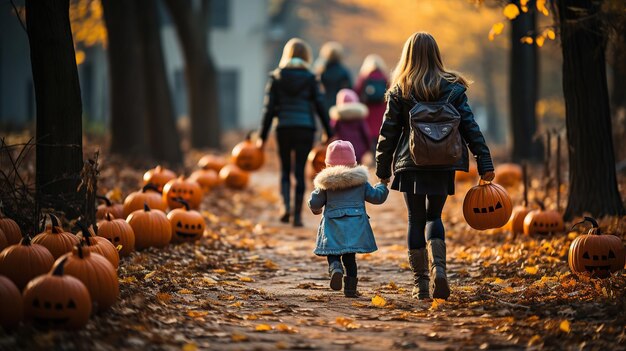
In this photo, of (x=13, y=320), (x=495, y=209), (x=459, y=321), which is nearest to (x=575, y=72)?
(x=495, y=209)

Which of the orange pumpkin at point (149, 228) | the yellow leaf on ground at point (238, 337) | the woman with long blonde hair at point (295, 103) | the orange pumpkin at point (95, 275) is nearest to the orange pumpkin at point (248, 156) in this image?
the woman with long blonde hair at point (295, 103)

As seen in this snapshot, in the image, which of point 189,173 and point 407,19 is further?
point 407,19

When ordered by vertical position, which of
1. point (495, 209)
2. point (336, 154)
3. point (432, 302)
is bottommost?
point (432, 302)

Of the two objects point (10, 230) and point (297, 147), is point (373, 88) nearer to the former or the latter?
point (297, 147)

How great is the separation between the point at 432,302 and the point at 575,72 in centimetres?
421

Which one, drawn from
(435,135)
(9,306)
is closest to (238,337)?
(9,306)

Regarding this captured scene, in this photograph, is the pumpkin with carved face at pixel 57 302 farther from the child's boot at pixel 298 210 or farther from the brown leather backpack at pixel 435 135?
the child's boot at pixel 298 210

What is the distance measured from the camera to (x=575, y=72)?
10.9 m

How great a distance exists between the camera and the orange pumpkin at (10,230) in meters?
8.32

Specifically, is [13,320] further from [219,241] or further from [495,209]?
[219,241]

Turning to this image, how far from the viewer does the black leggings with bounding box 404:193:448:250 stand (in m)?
7.86

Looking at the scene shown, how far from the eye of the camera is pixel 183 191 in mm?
12898

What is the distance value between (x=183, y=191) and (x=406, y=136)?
5551mm

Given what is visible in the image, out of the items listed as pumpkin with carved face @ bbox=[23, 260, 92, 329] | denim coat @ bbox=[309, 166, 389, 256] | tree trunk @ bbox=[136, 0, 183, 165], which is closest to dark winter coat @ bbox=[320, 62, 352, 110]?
tree trunk @ bbox=[136, 0, 183, 165]
